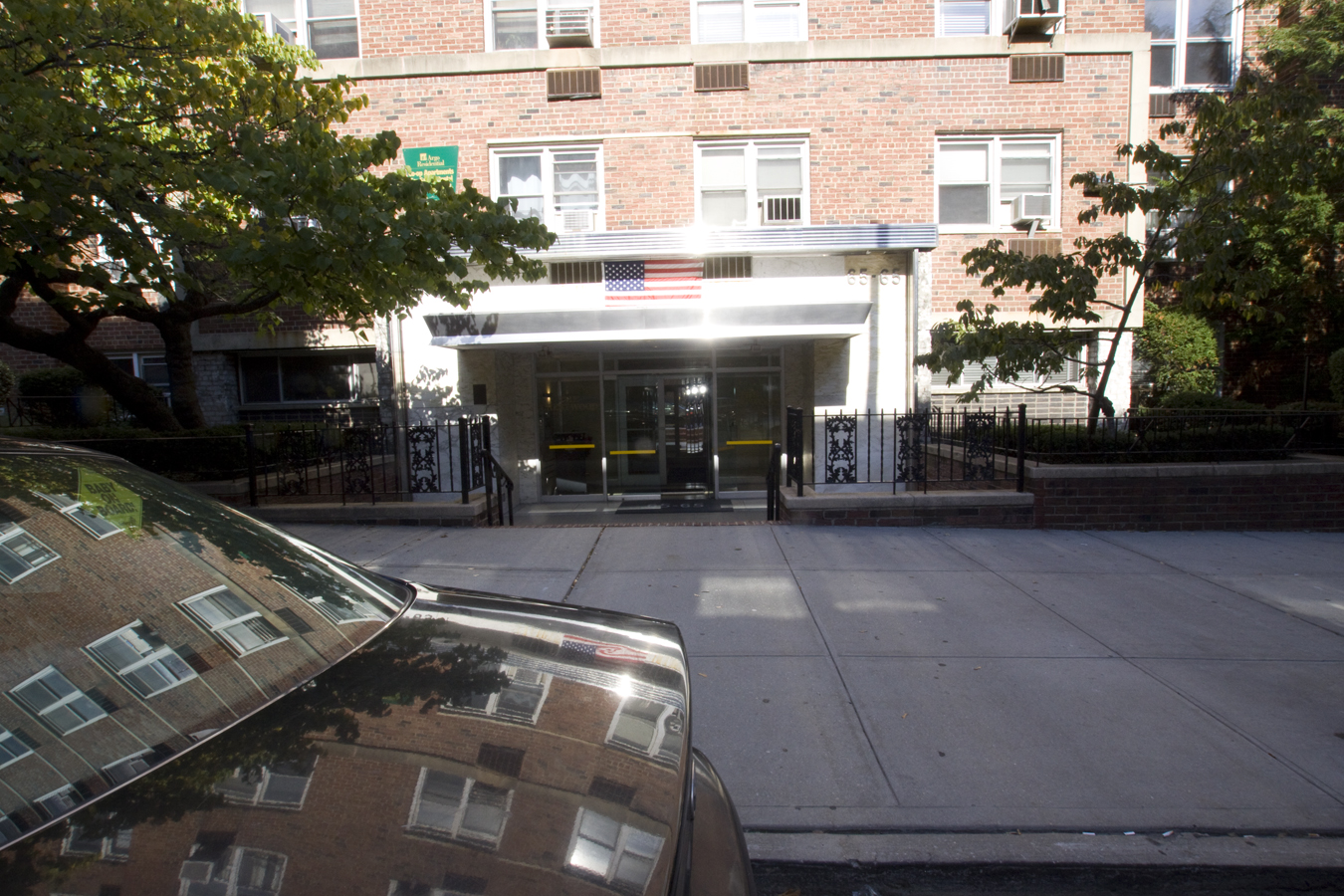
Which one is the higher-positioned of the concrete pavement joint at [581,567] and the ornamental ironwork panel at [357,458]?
the ornamental ironwork panel at [357,458]

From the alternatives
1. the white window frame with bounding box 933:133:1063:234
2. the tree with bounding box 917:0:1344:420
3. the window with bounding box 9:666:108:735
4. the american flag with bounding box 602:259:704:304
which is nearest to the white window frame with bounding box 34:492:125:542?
the window with bounding box 9:666:108:735

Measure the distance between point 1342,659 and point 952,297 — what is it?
921 cm

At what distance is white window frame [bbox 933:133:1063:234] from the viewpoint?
40.9 ft

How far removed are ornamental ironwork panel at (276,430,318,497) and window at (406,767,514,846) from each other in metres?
8.66

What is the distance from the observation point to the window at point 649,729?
161 cm

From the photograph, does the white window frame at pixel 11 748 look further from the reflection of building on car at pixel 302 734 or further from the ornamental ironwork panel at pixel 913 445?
the ornamental ironwork panel at pixel 913 445

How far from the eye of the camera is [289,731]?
1.44 m

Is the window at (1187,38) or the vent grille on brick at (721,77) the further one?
the window at (1187,38)

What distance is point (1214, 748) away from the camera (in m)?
3.33

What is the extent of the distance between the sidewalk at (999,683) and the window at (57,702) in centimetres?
230

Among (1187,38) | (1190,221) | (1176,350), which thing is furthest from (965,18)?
(1176,350)

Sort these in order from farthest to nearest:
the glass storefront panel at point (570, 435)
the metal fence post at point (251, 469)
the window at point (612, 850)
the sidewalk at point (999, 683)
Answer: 1. the glass storefront panel at point (570, 435)
2. the metal fence post at point (251, 469)
3. the sidewalk at point (999, 683)
4. the window at point (612, 850)

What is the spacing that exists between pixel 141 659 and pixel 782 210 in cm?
1233

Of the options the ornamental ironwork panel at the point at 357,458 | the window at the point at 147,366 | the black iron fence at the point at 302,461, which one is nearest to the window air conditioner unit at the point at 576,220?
the black iron fence at the point at 302,461
